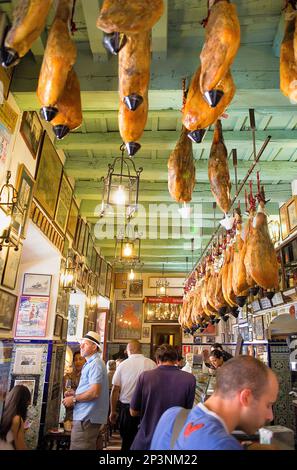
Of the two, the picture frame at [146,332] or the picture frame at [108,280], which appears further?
the picture frame at [146,332]

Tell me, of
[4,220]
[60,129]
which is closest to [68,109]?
[60,129]

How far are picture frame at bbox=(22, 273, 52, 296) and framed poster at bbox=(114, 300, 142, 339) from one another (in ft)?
25.6

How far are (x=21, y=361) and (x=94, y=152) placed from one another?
10.9ft

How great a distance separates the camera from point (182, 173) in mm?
1953

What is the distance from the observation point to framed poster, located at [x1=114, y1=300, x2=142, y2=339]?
13.0 meters

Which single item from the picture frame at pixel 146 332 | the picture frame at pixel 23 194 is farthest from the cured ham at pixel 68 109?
the picture frame at pixel 146 332

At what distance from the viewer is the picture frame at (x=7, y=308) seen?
3.58 meters

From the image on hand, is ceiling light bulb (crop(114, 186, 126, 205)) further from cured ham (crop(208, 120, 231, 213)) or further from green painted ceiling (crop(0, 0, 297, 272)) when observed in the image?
cured ham (crop(208, 120, 231, 213))

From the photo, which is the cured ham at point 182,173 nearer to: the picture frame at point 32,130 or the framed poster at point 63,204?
the picture frame at point 32,130

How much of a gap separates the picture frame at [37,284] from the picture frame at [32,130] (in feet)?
7.30

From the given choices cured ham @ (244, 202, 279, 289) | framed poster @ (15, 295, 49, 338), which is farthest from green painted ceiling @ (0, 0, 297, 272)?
framed poster @ (15, 295, 49, 338)

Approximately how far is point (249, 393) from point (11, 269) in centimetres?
313
